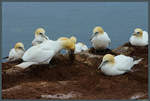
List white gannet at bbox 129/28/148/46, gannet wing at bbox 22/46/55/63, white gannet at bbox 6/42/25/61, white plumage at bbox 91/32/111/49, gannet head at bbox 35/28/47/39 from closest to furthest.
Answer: gannet wing at bbox 22/46/55/63 < white plumage at bbox 91/32/111/49 < white gannet at bbox 6/42/25/61 < white gannet at bbox 129/28/148/46 < gannet head at bbox 35/28/47/39

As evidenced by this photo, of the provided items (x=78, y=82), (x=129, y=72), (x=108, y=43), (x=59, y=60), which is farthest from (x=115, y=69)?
(x=108, y=43)

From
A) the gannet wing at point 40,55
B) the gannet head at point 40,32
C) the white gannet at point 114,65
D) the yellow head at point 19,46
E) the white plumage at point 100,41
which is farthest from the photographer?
the gannet head at point 40,32

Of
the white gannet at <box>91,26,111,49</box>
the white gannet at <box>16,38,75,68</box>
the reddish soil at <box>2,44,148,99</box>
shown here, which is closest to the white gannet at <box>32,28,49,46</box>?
the white gannet at <box>91,26,111,49</box>

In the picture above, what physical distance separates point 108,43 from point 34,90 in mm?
4787

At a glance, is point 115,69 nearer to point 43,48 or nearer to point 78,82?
point 78,82

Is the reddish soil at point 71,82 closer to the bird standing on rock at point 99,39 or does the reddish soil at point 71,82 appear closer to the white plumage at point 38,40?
the bird standing on rock at point 99,39

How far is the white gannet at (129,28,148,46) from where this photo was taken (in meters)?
14.1

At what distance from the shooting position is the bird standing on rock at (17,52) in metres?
13.4

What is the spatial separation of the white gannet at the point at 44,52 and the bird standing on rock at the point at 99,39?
206 cm

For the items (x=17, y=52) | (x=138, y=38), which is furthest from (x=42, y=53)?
(x=138, y=38)

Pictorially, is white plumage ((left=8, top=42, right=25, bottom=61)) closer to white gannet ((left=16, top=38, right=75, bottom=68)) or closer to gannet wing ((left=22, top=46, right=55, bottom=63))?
white gannet ((left=16, top=38, right=75, bottom=68))

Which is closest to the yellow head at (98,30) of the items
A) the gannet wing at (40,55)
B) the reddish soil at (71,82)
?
the reddish soil at (71,82)

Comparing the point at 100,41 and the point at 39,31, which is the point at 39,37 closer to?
the point at 39,31

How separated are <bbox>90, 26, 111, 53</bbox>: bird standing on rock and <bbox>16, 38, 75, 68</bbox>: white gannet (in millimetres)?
2057
